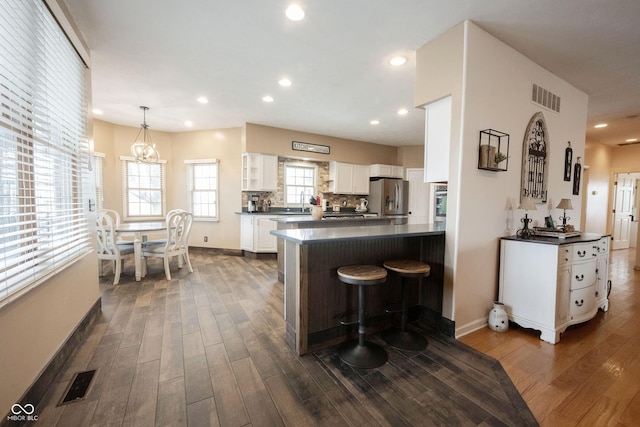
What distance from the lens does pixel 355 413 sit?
146 cm

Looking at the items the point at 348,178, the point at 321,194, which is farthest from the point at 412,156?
the point at 321,194

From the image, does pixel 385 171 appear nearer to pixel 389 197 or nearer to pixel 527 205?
pixel 389 197

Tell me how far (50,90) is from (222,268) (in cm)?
333

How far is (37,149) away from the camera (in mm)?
1706

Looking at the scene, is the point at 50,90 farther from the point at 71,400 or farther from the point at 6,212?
the point at 71,400

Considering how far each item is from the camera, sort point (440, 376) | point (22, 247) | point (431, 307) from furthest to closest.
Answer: point (431, 307) → point (440, 376) → point (22, 247)

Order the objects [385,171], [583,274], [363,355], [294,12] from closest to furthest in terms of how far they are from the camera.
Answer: [363,355] → [294,12] → [583,274] → [385,171]

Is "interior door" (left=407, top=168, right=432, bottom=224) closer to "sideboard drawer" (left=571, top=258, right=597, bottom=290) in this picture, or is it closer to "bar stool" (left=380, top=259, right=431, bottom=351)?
"sideboard drawer" (left=571, top=258, right=597, bottom=290)

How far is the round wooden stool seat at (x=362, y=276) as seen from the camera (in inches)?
72.2

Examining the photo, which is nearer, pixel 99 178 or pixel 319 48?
pixel 319 48

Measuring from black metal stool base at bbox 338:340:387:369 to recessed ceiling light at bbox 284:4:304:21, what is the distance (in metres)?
2.77

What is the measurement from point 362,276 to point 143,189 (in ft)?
19.2

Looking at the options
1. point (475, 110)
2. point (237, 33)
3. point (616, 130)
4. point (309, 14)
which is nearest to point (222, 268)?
point (237, 33)
